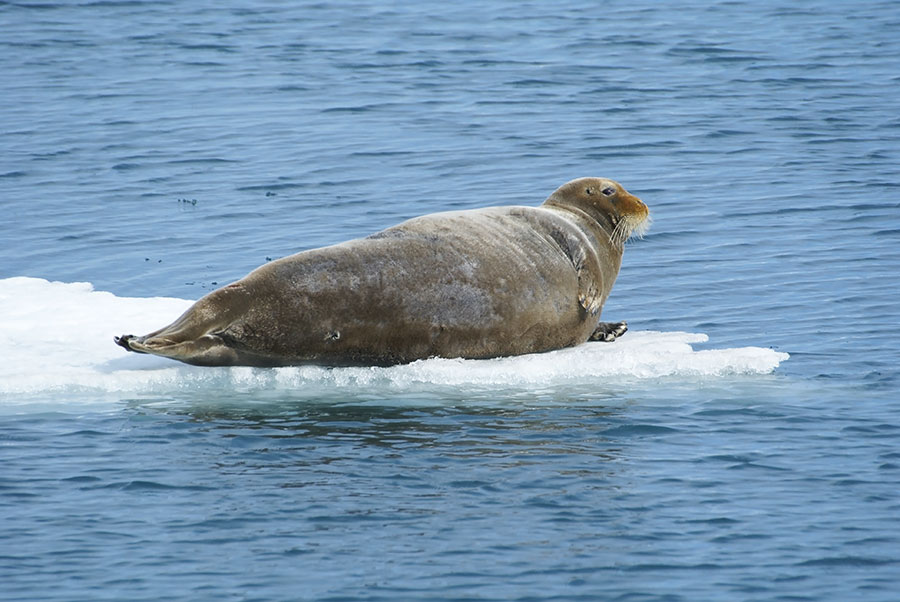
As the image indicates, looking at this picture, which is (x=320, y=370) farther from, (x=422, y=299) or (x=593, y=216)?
(x=593, y=216)

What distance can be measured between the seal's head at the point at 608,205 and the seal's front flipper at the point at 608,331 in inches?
28.5

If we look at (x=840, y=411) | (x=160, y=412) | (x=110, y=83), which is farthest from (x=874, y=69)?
(x=160, y=412)

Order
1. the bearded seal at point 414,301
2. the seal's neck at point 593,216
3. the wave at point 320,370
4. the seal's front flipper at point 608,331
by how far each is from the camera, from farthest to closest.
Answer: the seal's neck at point 593,216, the seal's front flipper at point 608,331, the wave at point 320,370, the bearded seal at point 414,301

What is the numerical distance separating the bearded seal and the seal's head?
632mm

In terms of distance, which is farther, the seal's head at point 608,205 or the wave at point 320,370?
the seal's head at point 608,205

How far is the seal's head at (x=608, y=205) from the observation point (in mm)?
11203

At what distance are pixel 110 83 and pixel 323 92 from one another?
409 centimetres

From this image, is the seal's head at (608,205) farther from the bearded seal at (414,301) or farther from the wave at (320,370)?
the wave at (320,370)

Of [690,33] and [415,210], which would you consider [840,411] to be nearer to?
[415,210]

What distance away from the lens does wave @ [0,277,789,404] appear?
360 inches

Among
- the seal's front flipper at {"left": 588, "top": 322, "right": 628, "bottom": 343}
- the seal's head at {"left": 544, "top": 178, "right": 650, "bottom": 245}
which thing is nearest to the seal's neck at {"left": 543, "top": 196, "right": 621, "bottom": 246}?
the seal's head at {"left": 544, "top": 178, "right": 650, "bottom": 245}

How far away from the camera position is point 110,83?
2600cm

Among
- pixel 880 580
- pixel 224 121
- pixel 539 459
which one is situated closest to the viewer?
pixel 880 580

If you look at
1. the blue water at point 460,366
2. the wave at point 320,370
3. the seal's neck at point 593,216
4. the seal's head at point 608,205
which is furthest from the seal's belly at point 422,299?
the seal's head at point 608,205
